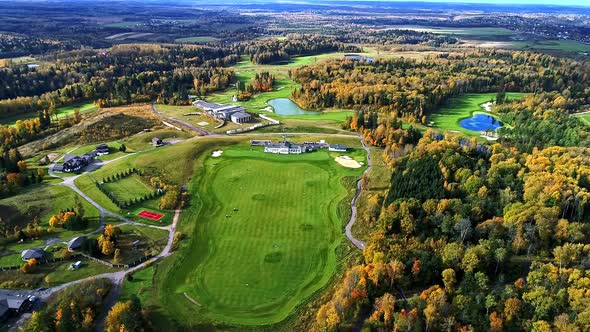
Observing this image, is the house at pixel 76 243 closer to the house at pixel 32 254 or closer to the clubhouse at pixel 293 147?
the house at pixel 32 254

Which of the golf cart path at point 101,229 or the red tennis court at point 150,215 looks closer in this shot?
the golf cart path at point 101,229

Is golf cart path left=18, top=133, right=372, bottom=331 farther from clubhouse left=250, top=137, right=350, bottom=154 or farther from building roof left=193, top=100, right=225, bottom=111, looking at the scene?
building roof left=193, top=100, right=225, bottom=111

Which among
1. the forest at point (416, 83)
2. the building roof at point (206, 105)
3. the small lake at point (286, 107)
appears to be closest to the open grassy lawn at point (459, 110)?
the forest at point (416, 83)

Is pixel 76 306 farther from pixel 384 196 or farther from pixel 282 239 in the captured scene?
pixel 384 196

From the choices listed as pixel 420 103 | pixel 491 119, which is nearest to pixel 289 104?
pixel 420 103

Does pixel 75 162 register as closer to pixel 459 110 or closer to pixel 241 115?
pixel 241 115

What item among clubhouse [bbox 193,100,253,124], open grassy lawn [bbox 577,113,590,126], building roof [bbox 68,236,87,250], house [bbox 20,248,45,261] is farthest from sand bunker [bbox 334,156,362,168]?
open grassy lawn [bbox 577,113,590,126]
